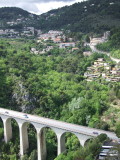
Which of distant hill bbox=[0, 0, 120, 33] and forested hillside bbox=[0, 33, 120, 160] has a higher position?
distant hill bbox=[0, 0, 120, 33]

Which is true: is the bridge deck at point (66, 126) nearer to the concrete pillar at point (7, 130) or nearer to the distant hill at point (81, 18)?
the concrete pillar at point (7, 130)

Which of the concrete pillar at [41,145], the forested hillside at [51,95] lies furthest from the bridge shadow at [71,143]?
the concrete pillar at [41,145]

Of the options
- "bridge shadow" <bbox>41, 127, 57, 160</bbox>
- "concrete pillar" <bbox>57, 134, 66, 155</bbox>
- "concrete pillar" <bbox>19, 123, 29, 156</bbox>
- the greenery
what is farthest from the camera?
the greenery

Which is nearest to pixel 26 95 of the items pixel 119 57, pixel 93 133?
pixel 93 133

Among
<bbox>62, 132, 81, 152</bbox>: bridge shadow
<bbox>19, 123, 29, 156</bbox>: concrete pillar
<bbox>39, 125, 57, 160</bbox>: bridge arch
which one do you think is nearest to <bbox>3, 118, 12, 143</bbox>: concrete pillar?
<bbox>19, 123, 29, 156</bbox>: concrete pillar

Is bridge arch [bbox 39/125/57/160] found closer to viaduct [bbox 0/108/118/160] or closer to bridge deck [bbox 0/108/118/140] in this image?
viaduct [bbox 0/108/118/160]

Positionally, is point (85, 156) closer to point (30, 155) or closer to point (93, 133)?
point (93, 133)

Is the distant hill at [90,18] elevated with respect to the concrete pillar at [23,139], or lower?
elevated
